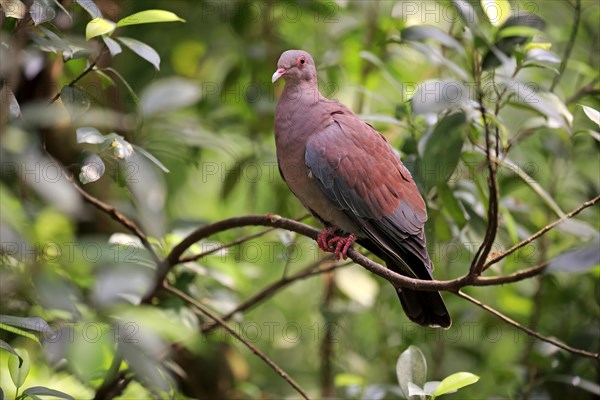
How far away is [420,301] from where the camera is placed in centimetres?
246

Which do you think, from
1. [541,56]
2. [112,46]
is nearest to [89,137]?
[112,46]

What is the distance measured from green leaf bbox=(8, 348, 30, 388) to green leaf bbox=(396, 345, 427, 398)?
972mm

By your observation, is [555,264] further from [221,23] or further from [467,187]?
[221,23]

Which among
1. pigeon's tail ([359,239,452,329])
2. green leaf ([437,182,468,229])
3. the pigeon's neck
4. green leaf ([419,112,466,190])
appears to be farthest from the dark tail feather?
the pigeon's neck

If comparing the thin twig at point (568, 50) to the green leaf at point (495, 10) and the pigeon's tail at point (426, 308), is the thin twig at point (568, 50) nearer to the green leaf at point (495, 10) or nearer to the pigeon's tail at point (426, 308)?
the green leaf at point (495, 10)

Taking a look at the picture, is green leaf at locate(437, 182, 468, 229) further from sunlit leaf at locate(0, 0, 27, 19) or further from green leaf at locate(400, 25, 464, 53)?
sunlit leaf at locate(0, 0, 27, 19)

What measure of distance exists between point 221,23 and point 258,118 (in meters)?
0.79

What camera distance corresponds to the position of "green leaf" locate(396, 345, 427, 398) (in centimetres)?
217

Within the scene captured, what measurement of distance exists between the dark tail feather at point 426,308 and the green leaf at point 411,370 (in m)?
0.25

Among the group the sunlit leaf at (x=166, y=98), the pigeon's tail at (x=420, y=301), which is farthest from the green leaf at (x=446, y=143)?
the sunlit leaf at (x=166, y=98)

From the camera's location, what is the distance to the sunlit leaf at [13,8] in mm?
1884

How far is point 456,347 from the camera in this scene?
369cm

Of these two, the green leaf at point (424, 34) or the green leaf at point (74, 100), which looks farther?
the green leaf at point (424, 34)

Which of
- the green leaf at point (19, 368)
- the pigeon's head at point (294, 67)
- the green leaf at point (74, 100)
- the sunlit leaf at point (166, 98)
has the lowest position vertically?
the green leaf at point (19, 368)
